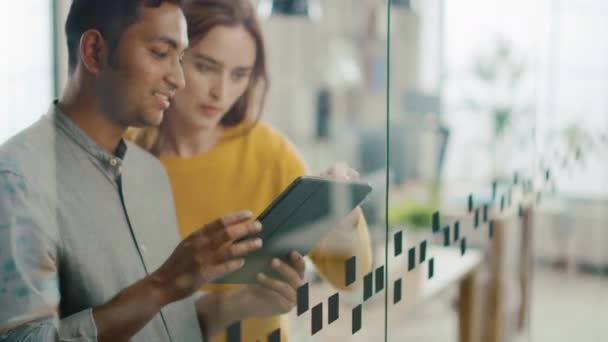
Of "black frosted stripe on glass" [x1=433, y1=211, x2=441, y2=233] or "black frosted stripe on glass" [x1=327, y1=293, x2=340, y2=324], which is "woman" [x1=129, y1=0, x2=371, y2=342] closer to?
"black frosted stripe on glass" [x1=327, y1=293, x2=340, y2=324]

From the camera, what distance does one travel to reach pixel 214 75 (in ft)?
2.97

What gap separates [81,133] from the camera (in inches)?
33.8

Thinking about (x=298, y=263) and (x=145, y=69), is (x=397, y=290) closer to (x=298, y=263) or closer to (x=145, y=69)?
(x=298, y=263)

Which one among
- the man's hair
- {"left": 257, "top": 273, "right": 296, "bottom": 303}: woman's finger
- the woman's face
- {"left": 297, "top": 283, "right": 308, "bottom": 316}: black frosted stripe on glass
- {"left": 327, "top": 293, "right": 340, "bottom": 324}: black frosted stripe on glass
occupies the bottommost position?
{"left": 327, "top": 293, "right": 340, "bottom": 324}: black frosted stripe on glass

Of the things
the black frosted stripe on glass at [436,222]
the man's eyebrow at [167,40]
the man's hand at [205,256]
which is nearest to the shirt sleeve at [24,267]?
the man's hand at [205,256]

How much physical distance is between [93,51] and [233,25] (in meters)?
0.18

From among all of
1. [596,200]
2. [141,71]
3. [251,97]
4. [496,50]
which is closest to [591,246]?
[596,200]

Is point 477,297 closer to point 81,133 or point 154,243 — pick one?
point 154,243

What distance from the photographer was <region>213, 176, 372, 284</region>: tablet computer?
92cm

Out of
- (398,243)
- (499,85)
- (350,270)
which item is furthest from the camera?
(499,85)

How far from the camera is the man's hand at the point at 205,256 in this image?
0.89 metres

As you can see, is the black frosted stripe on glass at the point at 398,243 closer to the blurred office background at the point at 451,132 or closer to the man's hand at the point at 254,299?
the blurred office background at the point at 451,132

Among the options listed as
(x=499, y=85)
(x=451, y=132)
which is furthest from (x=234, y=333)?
(x=499, y=85)

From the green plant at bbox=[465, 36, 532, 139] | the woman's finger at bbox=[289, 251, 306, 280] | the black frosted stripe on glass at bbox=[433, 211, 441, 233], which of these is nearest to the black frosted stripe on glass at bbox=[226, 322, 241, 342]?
the woman's finger at bbox=[289, 251, 306, 280]
